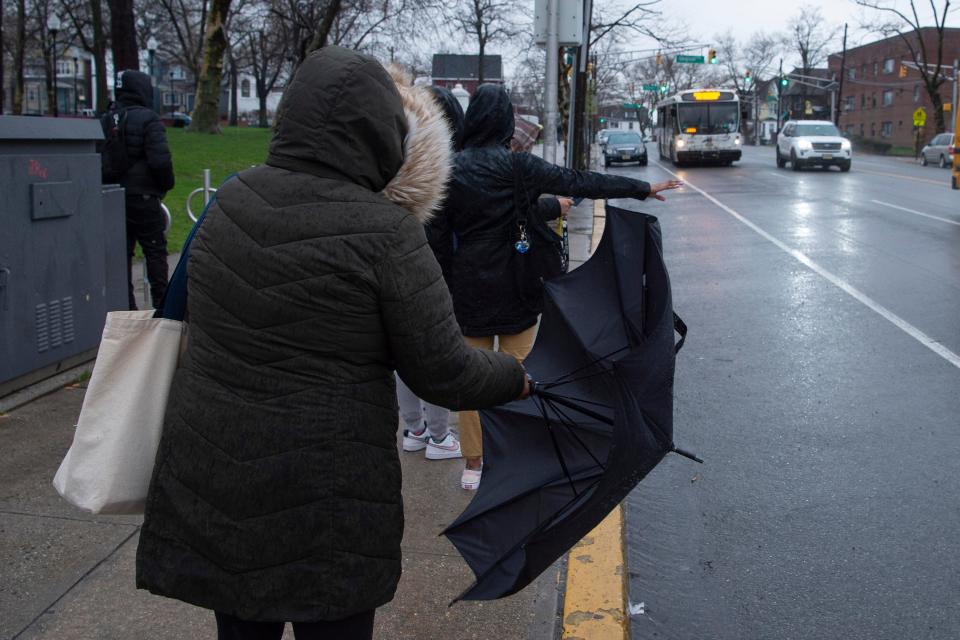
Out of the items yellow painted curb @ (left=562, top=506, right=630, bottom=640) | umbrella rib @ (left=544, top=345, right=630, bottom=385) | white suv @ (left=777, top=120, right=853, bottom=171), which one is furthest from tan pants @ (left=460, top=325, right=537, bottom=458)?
white suv @ (left=777, top=120, right=853, bottom=171)

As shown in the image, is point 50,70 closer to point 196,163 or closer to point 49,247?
point 196,163

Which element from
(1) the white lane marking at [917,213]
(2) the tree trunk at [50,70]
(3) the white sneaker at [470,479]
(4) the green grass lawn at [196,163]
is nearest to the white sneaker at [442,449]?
(3) the white sneaker at [470,479]

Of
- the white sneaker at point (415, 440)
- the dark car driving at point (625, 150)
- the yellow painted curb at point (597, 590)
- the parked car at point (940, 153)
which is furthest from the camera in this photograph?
the parked car at point (940, 153)

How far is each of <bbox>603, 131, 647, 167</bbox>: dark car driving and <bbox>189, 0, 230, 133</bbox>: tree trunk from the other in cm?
1508

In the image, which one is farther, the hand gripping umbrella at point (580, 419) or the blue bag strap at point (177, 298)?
the hand gripping umbrella at point (580, 419)

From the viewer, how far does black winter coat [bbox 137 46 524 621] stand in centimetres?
201

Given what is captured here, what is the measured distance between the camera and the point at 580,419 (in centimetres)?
291

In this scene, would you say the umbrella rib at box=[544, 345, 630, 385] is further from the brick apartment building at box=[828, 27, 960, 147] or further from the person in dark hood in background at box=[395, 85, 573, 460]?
the brick apartment building at box=[828, 27, 960, 147]

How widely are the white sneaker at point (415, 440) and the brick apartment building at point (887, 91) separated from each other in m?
70.9

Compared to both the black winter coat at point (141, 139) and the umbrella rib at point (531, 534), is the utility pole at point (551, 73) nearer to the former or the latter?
the black winter coat at point (141, 139)

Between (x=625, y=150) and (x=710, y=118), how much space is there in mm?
3799

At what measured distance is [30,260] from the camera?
5.79 m

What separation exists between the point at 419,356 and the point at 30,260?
14.9ft

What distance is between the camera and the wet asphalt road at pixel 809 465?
12.3ft
